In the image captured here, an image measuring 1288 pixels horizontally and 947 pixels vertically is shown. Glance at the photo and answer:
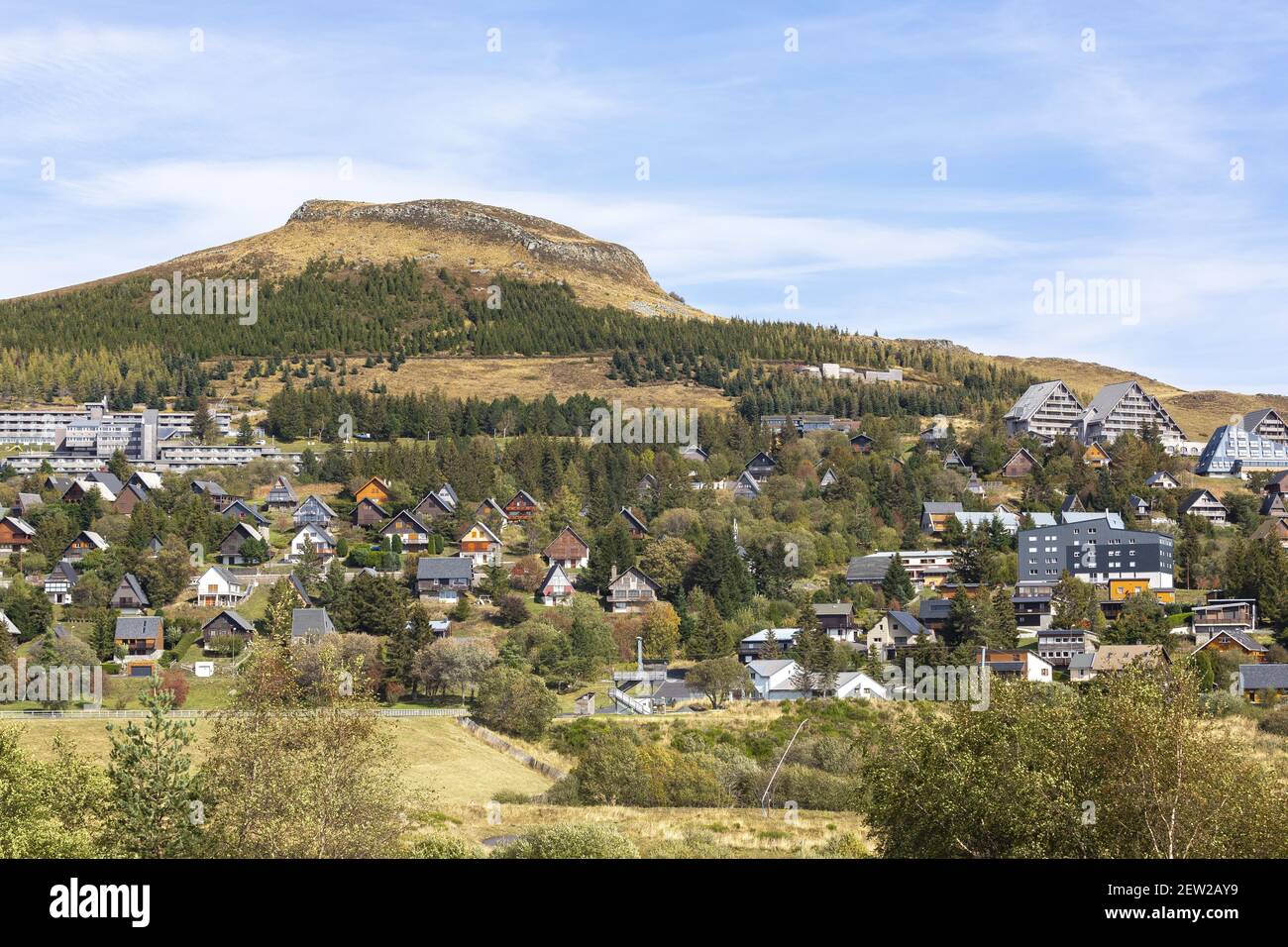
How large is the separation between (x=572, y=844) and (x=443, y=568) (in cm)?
5797

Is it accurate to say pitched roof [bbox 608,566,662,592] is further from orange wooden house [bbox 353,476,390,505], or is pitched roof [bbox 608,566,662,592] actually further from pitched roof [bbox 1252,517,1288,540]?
pitched roof [bbox 1252,517,1288,540]

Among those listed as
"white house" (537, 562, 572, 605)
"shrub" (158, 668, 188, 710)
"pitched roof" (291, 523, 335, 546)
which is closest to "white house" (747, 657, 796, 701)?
"white house" (537, 562, 572, 605)

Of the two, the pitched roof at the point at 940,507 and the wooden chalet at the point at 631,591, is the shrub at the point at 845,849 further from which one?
the pitched roof at the point at 940,507

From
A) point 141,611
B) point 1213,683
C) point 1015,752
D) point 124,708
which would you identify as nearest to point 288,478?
point 141,611

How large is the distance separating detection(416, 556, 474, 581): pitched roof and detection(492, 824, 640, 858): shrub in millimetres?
54902

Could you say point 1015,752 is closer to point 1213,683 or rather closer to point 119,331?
point 1213,683

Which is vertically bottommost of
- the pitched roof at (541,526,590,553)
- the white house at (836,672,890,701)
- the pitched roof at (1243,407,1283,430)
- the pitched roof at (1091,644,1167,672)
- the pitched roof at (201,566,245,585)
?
the white house at (836,672,890,701)

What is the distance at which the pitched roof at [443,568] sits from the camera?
80.6 meters

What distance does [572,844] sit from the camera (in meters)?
24.5

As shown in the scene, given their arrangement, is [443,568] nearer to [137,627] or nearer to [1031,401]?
[137,627]

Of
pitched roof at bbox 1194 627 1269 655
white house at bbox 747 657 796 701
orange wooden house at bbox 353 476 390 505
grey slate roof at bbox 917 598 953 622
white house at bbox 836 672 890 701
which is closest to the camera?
white house at bbox 836 672 890 701

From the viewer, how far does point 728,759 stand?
5172 centimetres

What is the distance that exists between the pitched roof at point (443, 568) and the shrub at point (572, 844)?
180 feet

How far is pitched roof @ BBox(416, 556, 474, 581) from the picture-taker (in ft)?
265
